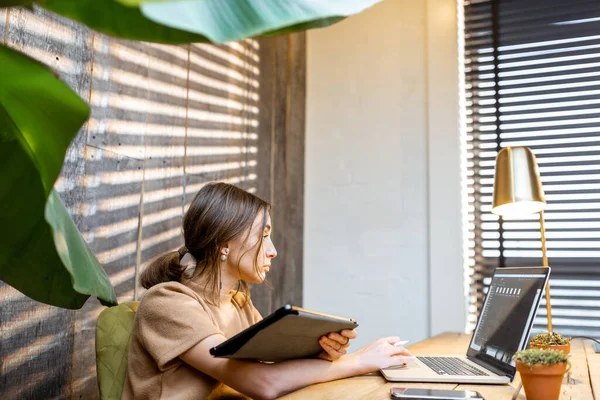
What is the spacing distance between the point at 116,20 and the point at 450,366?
114 cm

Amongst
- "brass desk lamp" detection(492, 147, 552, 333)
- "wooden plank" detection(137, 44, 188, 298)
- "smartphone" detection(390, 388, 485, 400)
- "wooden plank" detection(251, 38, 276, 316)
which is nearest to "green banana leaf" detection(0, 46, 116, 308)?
"smartphone" detection(390, 388, 485, 400)

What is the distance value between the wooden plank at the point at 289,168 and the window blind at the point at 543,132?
2.78ft

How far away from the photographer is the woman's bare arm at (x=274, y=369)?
1207 mm

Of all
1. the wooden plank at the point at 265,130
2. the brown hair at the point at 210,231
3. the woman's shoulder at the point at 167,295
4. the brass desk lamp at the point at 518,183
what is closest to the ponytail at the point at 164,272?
the brown hair at the point at 210,231

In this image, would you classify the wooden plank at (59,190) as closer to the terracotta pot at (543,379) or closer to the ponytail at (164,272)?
the ponytail at (164,272)

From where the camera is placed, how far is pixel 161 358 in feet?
4.16

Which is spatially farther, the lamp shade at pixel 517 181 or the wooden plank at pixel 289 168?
the wooden plank at pixel 289 168

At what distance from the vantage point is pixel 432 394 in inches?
41.3

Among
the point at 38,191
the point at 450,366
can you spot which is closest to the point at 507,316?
the point at 450,366

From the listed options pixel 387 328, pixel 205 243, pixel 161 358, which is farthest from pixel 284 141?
pixel 161 358

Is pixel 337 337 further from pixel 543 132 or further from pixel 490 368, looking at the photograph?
pixel 543 132

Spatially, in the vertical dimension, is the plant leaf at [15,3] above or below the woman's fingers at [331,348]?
above

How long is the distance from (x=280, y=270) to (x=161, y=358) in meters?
1.65

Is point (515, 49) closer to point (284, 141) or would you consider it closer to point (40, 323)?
point (284, 141)
